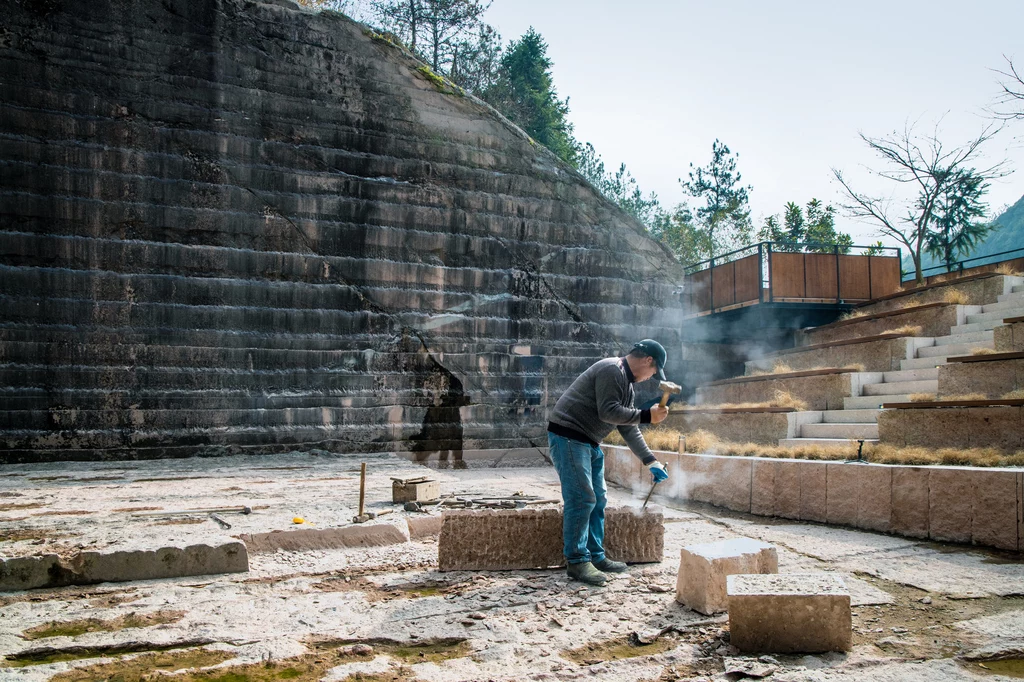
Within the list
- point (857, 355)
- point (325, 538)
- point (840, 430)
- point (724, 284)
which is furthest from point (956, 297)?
point (325, 538)

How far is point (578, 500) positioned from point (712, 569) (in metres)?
1.16

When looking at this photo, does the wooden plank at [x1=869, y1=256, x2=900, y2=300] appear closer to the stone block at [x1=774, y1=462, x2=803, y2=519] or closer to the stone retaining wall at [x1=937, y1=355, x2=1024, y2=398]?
the stone retaining wall at [x1=937, y1=355, x2=1024, y2=398]

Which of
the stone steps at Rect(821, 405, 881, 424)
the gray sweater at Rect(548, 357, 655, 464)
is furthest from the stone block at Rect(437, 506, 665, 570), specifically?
the stone steps at Rect(821, 405, 881, 424)

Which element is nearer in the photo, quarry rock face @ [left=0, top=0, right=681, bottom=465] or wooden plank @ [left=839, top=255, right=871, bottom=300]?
quarry rock face @ [left=0, top=0, right=681, bottom=465]

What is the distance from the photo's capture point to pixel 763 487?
329 inches

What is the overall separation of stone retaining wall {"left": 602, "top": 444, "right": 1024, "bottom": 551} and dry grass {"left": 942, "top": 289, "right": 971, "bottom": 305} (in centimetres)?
824

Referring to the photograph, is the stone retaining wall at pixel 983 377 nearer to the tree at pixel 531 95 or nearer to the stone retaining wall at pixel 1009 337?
the stone retaining wall at pixel 1009 337

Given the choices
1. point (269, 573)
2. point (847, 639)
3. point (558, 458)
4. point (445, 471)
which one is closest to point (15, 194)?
point (445, 471)

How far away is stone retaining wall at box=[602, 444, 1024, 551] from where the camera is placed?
6074 millimetres

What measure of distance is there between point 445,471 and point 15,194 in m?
7.63

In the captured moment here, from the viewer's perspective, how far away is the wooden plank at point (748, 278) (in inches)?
708

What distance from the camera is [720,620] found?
4.53 m

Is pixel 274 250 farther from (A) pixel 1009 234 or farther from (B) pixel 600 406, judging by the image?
(A) pixel 1009 234

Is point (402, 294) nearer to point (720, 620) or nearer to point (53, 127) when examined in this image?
point (53, 127)
